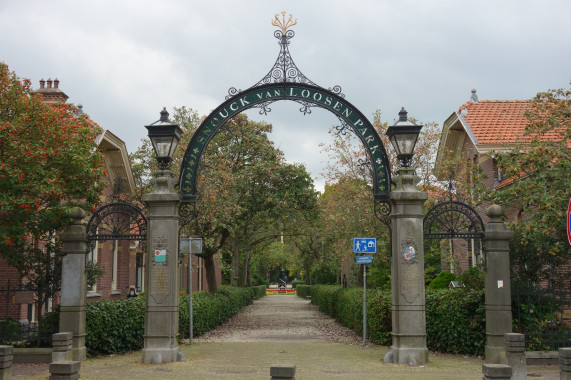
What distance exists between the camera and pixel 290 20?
12.8 m

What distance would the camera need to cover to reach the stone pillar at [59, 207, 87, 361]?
1180 cm

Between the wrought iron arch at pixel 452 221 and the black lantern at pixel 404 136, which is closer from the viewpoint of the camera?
the wrought iron arch at pixel 452 221

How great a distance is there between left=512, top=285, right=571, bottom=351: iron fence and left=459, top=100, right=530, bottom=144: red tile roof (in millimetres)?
8547

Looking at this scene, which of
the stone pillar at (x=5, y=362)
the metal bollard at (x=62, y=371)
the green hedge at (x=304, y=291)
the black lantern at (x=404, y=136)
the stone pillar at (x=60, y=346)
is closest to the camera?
the metal bollard at (x=62, y=371)

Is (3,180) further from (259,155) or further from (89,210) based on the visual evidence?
(259,155)

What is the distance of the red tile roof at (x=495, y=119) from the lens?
1975 centimetres

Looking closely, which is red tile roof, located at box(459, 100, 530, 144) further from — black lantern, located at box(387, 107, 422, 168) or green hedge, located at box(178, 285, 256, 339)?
green hedge, located at box(178, 285, 256, 339)

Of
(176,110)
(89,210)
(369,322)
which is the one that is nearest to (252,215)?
(176,110)

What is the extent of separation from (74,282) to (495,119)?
53.9 ft

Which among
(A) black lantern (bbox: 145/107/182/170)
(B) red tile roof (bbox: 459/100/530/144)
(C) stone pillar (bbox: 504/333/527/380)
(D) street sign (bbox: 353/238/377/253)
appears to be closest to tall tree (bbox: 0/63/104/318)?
(A) black lantern (bbox: 145/107/182/170)

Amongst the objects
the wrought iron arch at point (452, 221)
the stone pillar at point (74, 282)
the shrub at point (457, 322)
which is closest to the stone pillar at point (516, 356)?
the wrought iron arch at point (452, 221)

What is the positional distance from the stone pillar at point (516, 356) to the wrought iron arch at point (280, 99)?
4449 mm

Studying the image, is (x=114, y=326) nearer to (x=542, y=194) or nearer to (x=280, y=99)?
(x=280, y=99)

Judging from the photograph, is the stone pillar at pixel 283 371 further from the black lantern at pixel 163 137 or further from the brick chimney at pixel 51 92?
the brick chimney at pixel 51 92
